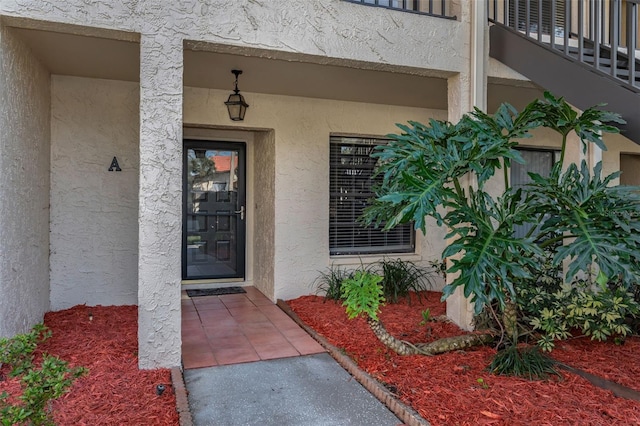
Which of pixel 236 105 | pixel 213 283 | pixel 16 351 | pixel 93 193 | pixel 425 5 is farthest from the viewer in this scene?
pixel 213 283

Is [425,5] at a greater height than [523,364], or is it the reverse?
[425,5]

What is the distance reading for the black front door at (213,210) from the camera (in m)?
6.04

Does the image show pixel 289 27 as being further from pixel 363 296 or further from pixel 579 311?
pixel 579 311

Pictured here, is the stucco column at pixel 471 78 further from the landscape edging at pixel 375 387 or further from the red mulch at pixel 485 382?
the landscape edging at pixel 375 387

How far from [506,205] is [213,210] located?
4139 millimetres

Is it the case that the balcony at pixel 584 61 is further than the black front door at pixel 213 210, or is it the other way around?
the black front door at pixel 213 210

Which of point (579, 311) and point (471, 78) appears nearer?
point (579, 311)

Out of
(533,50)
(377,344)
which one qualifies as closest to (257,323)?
(377,344)

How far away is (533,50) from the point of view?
408cm

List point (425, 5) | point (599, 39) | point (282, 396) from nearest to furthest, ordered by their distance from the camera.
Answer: point (282, 396) < point (599, 39) < point (425, 5)

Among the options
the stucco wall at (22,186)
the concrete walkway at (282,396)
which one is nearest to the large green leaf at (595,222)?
the concrete walkway at (282,396)

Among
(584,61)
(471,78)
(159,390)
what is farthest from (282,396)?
(584,61)

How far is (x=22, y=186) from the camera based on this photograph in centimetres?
361

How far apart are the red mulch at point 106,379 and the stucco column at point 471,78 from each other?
2859 millimetres
